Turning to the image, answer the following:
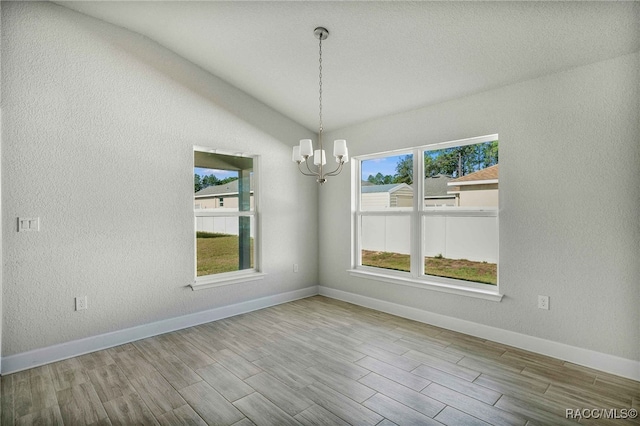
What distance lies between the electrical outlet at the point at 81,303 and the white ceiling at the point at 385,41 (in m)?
2.64

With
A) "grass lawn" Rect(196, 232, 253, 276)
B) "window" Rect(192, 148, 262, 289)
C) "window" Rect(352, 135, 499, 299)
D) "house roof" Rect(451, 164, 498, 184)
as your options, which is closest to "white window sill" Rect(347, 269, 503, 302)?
"window" Rect(352, 135, 499, 299)

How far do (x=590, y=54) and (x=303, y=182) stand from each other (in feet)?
11.1

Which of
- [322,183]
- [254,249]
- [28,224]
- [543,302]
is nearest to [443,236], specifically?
[543,302]

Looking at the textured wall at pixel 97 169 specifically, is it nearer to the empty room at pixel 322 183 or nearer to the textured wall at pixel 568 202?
the empty room at pixel 322 183

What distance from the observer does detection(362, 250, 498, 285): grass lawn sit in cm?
343

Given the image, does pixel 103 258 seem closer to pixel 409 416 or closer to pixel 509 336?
pixel 409 416

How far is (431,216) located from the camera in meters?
3.86

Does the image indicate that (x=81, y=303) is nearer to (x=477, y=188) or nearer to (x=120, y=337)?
(x=120, y=337)

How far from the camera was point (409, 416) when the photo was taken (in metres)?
2.07

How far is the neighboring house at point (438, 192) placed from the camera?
A: 3.71 metres

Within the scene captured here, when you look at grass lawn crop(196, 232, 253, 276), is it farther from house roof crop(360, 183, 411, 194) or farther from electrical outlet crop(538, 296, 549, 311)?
electrical outlet crop(538, 296, 549, 311)

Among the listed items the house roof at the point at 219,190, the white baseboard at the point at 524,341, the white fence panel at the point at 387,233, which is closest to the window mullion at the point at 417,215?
the white fence panel at the point at 387,233

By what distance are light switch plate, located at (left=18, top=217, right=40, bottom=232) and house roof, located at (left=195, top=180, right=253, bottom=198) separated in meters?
1.48

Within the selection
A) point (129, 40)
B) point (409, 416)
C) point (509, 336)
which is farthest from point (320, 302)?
point (129, 40)
